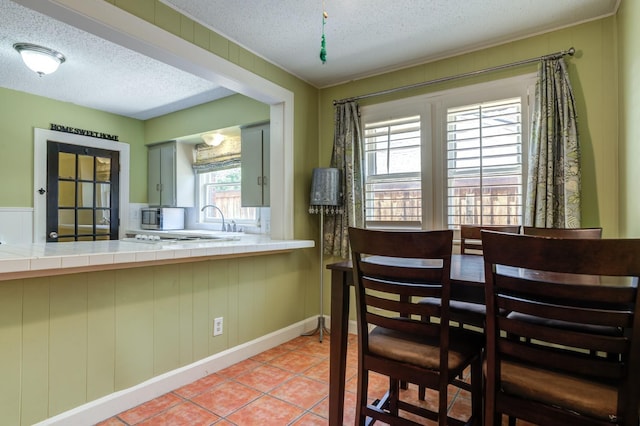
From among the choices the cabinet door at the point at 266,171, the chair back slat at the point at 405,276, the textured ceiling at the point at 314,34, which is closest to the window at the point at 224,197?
the cabinet door at the point at 266,171

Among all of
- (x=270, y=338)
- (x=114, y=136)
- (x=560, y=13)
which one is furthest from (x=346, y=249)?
(x=114, y=136)

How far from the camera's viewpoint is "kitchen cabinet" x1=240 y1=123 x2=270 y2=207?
11.0ft

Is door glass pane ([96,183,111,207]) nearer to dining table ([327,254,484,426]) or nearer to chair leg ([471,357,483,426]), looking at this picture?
dining table ([327,254,484,426])

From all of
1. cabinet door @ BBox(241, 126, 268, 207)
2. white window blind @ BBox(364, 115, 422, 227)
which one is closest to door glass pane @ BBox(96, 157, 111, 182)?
cabinet door @ BBox(241, 126, 268, 207)

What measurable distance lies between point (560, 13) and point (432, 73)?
0.89 m

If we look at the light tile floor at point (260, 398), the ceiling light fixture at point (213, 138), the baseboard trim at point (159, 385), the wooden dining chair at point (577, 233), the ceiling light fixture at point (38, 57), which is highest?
the ceiling light fixture at point (38, 57)

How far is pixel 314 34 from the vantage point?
2.43 metres

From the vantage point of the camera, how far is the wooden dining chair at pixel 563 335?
0.91 metres

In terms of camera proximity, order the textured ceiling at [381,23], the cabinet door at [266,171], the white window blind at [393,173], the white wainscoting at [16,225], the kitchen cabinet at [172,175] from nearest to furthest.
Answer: the textured ceiling at [381,23], the white window blind at [393,173], the cabinet door at [266,171], the white wainscoting at [16,225], the kitchen cabinet at [172,175]

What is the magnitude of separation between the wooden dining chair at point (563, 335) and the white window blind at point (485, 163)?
1514 mm

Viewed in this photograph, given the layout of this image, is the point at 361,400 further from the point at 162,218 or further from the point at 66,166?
the point at 66,166

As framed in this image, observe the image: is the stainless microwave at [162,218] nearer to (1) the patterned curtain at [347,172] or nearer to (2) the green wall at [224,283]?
(2) the green wall at [224,283]

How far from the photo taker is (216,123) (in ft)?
12.6

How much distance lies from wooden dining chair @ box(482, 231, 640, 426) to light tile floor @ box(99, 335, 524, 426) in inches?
33.8
